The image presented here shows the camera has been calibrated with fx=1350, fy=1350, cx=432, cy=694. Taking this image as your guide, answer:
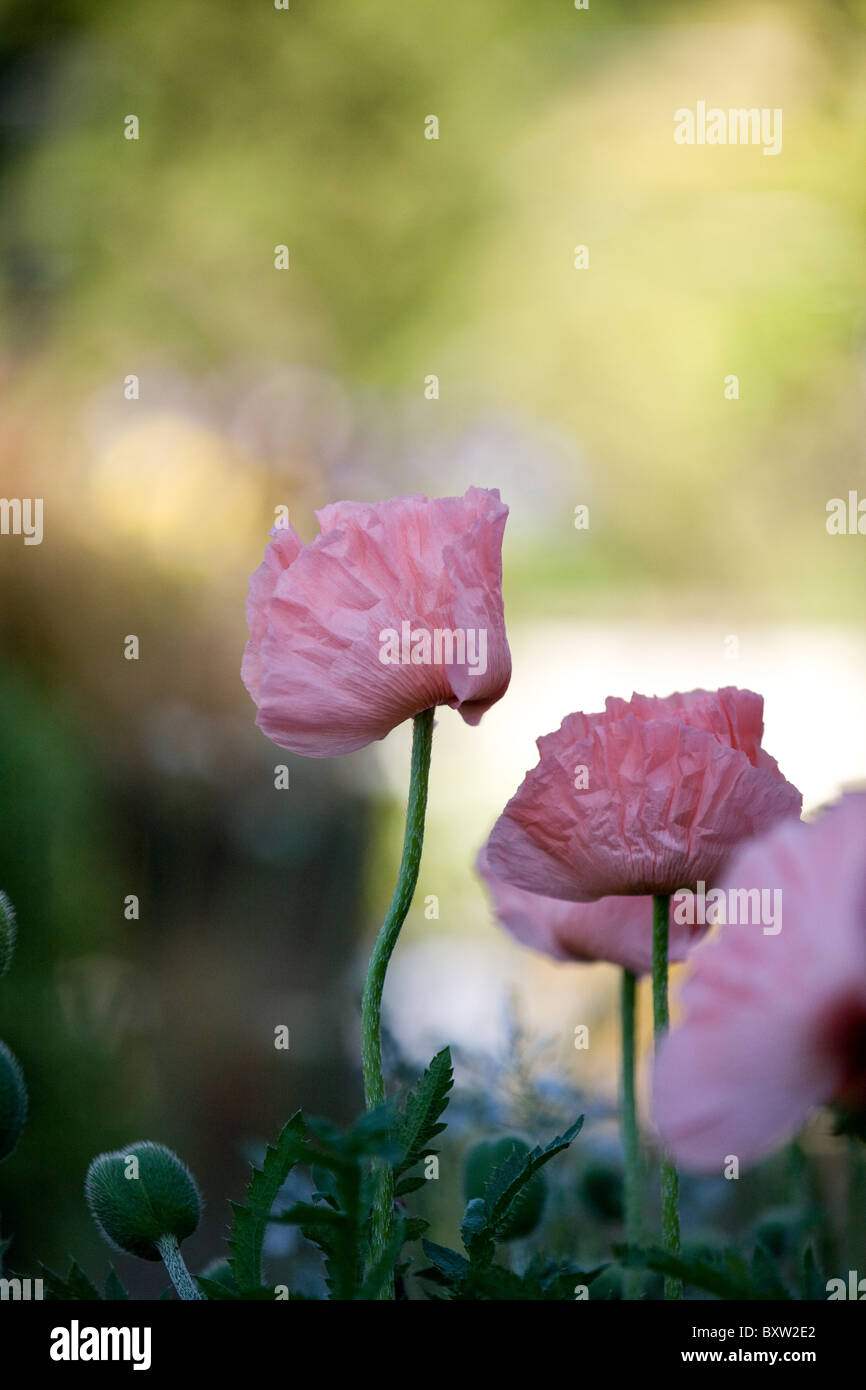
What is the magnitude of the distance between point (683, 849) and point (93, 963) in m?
1.14

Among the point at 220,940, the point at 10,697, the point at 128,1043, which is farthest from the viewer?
the point at 220,940

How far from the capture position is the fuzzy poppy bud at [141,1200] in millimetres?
320

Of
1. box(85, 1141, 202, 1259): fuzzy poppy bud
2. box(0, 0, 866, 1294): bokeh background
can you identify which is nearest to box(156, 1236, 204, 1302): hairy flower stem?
box(85, 1141, 202, 1259): fuzzy poppy bud

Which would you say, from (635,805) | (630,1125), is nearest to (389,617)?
(635,805)

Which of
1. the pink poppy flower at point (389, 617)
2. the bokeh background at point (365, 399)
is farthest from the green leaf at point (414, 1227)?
the bokeh background at point (365, 399)

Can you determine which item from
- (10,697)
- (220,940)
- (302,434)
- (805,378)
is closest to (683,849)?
(10,697)

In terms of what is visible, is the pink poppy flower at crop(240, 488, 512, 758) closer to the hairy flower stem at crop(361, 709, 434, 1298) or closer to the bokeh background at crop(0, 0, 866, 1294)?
the hairy flower stem at crop(361, 709, 434, 1298)

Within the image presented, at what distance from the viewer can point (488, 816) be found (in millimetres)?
1574

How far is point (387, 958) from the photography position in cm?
30

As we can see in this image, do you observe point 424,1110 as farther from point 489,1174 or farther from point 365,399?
point 365,399

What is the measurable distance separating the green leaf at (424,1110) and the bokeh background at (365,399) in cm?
113

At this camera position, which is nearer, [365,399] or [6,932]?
[6,932]

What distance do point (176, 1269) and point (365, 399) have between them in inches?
72.9

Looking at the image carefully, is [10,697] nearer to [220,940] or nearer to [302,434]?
[220,940]
